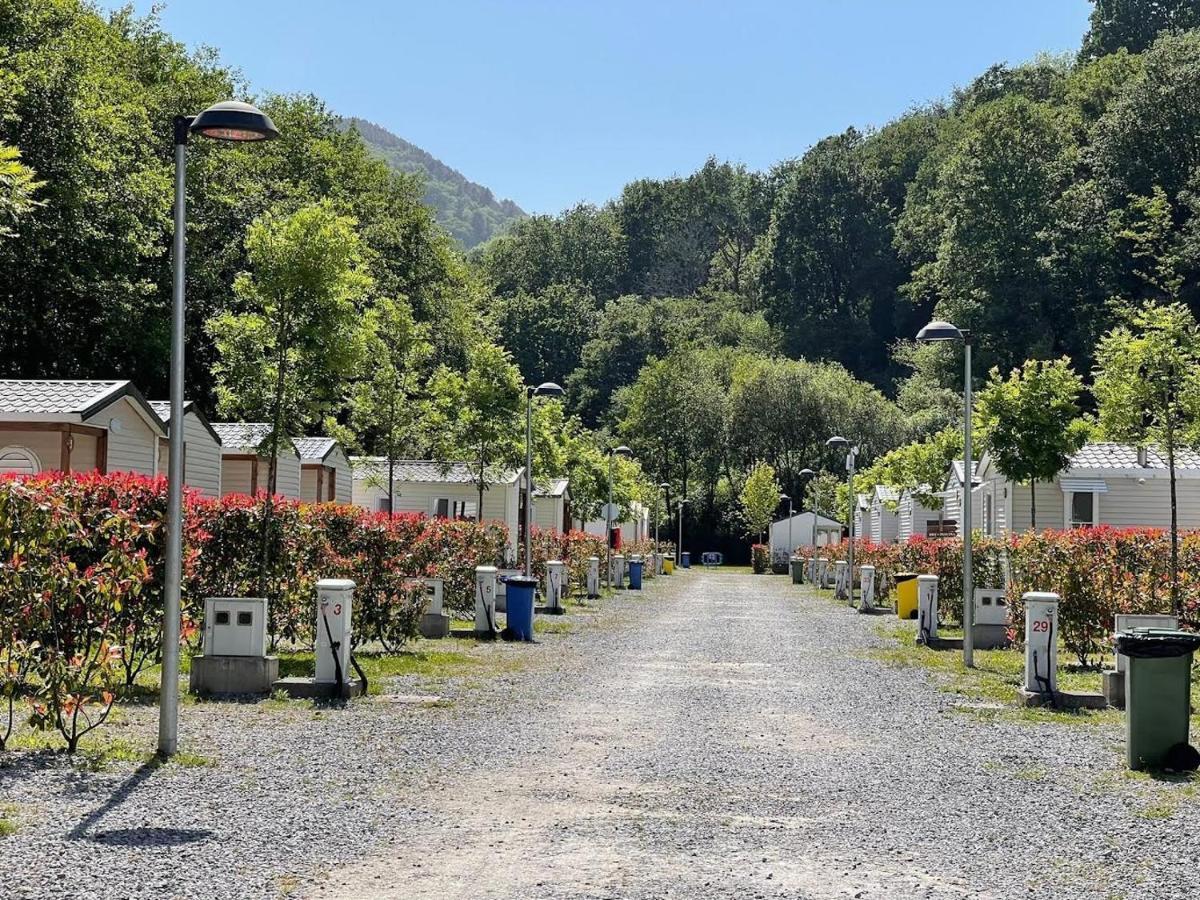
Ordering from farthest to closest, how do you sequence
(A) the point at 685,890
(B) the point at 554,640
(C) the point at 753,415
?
(C) the point at 753,415, (B) the point at 554,640, (A) the point at 685,890

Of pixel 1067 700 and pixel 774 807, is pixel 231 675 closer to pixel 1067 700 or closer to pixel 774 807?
pixel 774 807

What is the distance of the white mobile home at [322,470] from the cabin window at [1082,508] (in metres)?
18.7

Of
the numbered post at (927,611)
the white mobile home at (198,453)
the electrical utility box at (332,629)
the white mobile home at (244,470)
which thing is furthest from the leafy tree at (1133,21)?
the electrical utility box at (332,629)

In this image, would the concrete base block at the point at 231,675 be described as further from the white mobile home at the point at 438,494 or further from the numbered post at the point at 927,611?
the white mobile home at the point at 438,494

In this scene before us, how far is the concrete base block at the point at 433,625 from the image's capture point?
20859mm

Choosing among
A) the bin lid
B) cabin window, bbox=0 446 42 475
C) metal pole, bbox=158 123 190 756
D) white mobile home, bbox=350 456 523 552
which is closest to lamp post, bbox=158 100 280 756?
metal pole, bbox=158 123 190 756

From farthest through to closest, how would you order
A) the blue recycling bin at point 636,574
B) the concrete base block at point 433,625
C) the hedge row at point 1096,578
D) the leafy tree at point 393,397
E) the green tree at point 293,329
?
the blue recycling bin at point 636,574
the leafy tree at point 393,397
the concrete base block at point 433,625
the green tree at point 293,329
the hedge row at point 1096,578

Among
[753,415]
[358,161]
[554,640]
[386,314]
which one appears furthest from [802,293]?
[554,640]

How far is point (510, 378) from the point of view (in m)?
35.3

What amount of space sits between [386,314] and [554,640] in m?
20.7

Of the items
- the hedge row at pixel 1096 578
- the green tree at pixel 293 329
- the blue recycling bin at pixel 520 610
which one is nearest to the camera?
the hedge row at pixel 1096 578

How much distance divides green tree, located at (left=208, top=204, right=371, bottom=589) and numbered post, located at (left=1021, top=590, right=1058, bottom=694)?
8938 mm

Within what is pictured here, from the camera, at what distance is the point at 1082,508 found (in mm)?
34656

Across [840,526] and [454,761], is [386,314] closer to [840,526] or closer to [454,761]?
[454,761]
